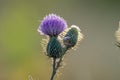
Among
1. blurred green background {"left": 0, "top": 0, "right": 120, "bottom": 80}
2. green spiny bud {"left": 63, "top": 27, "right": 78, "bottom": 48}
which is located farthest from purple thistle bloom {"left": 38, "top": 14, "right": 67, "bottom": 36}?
blurred green background {"left": 0, "top": 0, "right": 120, "bottom": 80}

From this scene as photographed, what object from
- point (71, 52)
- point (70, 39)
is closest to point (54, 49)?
point (70, 39)

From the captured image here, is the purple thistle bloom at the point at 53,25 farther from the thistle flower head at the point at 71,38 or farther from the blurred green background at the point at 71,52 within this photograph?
the blurred green background at the point at 71,52

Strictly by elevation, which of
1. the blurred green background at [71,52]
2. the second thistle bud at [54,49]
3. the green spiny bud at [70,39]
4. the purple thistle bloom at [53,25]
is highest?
the purple thistle bloom at [53,25]

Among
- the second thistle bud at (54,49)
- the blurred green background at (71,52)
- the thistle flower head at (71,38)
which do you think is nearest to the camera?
the second thistle bud at (54,49)

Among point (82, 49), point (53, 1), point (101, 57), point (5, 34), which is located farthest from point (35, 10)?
point (101, 57)

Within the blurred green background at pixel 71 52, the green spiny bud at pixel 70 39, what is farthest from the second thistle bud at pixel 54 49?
the blurred green background at pixel 71 52

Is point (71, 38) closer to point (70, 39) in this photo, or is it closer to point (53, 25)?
point (70, 39)
